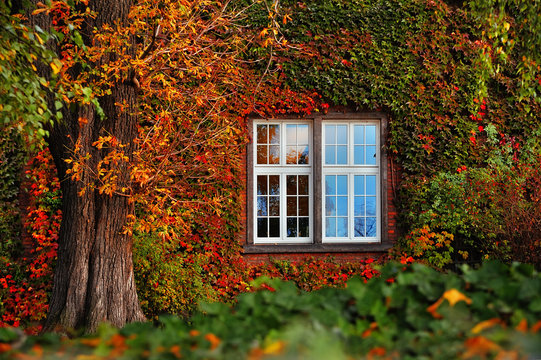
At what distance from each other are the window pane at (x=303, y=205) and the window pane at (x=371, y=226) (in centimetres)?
107

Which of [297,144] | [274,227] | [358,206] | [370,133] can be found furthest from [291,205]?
[370,133]

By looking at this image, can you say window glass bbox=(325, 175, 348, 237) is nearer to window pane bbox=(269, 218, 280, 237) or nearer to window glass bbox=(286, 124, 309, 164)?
window glass bbox=(286, 124, 309, 164)

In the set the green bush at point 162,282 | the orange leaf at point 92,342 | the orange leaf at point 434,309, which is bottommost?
the green bush at point 162,282

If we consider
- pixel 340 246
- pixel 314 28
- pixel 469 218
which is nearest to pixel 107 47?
pixel 314 28

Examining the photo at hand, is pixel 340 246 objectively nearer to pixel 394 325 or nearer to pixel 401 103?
pixel 401 103

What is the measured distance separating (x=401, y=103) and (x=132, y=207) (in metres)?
5.05

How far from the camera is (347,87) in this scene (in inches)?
324

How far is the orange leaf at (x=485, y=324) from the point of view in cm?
171

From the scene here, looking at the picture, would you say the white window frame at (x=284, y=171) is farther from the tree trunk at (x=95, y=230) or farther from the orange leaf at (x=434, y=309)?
the orange leaf at (x=434, y=309)

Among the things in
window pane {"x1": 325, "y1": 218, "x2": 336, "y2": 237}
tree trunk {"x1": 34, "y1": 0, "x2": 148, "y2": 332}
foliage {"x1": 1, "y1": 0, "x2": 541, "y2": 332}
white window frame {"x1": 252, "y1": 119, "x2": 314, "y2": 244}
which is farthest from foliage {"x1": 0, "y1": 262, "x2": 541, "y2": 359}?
window pane {"x1": 325, "y1": 218, "x2": 336, "y2": 237}

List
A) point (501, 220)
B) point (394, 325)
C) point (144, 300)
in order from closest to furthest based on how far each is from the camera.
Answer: point (394, 325) < point (144, 300) < point (501, 220)

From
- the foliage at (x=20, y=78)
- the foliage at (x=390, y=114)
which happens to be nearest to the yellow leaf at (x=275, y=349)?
the foliage at (x=20, y=78)

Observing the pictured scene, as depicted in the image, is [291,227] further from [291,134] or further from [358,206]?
[291,134]

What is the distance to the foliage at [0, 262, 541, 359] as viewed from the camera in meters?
1.57
